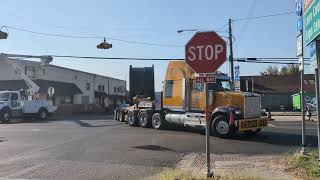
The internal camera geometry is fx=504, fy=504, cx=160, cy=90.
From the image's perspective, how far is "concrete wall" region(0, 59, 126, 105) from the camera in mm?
59281

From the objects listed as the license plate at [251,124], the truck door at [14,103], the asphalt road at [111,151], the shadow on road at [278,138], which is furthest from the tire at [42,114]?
the license plate at [251,124]

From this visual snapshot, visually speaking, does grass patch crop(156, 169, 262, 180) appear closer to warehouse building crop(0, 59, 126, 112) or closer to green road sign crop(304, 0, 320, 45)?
green road sign crop(304, 0, 320, 45)

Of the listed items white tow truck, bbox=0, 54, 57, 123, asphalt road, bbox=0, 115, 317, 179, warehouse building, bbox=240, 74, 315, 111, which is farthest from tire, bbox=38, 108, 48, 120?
warehouse building, bbox=240, 74, 315, 111

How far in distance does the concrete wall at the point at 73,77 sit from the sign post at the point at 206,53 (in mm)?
49264

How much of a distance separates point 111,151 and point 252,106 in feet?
24.7

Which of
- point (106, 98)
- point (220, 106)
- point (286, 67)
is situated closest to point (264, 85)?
point (106, 98)

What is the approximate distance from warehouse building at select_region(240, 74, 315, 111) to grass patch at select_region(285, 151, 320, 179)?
54.4 meters

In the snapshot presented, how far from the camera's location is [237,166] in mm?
12648

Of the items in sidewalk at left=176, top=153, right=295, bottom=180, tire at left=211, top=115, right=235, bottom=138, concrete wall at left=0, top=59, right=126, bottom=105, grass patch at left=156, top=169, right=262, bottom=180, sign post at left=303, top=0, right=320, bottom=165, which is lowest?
sidewalk at left=176, top=153, right=295, bottom=180

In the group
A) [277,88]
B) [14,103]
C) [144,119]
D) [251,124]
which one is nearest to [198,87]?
[251,124]

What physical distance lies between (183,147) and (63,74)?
5291 cm

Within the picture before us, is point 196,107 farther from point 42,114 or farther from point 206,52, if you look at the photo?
point 42,114

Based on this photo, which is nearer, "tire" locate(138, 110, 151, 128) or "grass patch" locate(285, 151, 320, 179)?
"grass patch" locate(285, 151, 320, 179)

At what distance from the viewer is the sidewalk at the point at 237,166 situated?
11.0m
